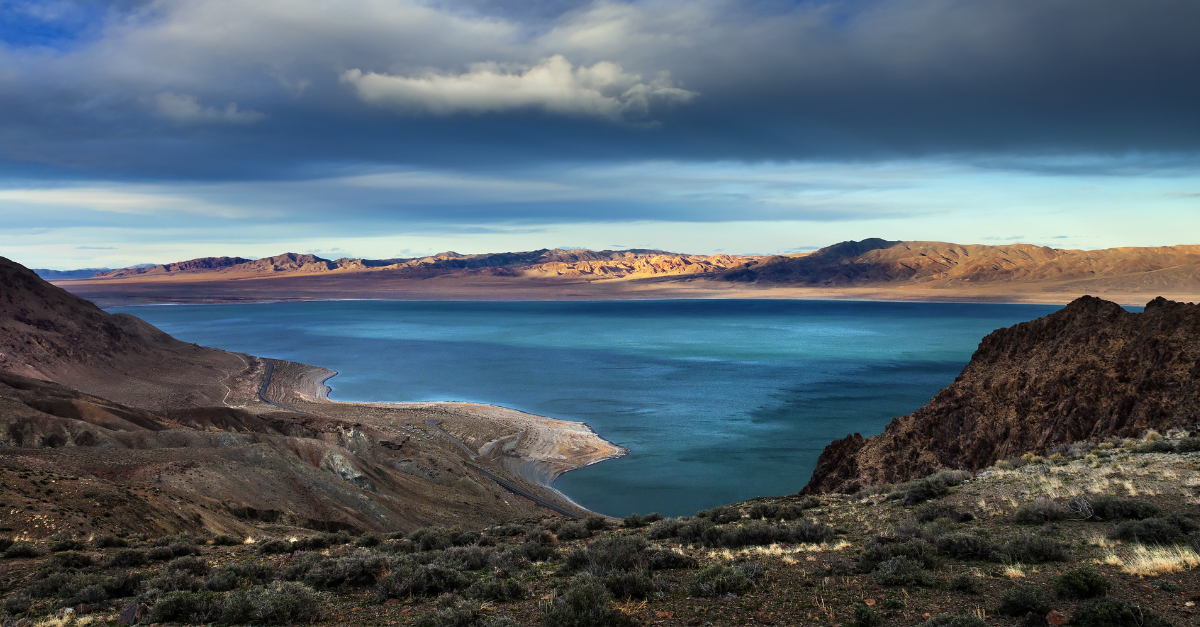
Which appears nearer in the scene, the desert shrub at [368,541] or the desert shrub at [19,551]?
the desert shrub at [19,551]

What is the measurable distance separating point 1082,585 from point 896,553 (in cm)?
217

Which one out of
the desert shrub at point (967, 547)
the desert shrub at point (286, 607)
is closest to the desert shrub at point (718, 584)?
the desert shrub at point (967, 547)

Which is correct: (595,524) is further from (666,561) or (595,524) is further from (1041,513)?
(1041,513)

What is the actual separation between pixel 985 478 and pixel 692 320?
14698cm

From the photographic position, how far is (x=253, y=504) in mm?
19422

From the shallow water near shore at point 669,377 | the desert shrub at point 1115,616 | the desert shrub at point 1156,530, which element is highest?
the desert shrub at point 1115,616

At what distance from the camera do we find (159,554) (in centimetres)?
1053

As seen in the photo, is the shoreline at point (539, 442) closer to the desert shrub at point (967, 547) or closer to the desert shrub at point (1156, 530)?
the desert shrub at point (967, 547)

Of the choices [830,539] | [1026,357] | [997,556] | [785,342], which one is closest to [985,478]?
[830,539]

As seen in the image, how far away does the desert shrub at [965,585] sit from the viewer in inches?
258

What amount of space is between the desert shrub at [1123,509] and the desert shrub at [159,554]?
1425cm

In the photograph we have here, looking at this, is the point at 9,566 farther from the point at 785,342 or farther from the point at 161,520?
the point at 785,342

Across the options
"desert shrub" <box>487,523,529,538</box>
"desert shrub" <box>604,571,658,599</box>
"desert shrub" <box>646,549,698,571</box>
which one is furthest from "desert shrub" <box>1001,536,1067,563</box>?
"desert shrub" <box>487,523,529,538</box>

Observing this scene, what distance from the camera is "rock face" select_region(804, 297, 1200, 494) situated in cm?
1814
